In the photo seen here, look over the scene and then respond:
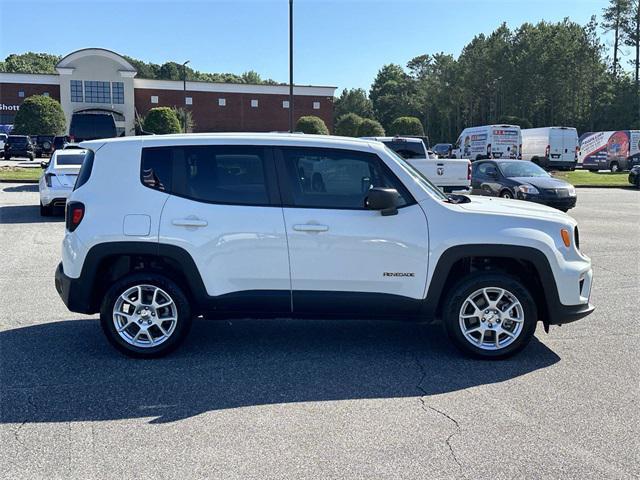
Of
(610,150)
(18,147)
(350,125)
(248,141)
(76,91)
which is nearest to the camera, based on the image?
(248,141)

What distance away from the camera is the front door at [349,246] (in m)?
5.09

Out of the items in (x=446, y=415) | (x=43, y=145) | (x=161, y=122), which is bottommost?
(x=446, y=415)

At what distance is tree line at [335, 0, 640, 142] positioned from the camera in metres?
65.1

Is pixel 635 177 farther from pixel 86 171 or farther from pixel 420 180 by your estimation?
pixel 86 171

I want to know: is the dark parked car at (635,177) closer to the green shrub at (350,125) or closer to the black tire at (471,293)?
the green shrub at (350,125)

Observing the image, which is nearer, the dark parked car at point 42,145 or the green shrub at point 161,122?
the green shrub at point 161,122

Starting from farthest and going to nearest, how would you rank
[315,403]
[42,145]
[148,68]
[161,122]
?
[148,68] < [42,145] < [161,122] < [315,403]

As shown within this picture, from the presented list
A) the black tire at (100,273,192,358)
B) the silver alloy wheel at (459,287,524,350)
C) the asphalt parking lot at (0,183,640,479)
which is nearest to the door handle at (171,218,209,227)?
the black tire at (100,273,192,358)

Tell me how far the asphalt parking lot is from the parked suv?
0.42 m

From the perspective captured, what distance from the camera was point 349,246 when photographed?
5.09 meters

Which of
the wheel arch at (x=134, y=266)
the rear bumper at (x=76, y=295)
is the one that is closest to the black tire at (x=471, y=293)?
the wheel arch at (x=134, y=266)

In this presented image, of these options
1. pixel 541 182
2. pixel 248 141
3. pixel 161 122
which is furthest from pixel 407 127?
pixel 248 141

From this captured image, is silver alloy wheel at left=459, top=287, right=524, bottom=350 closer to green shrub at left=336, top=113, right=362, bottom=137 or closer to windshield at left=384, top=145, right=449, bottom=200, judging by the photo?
windshield at left=384, top=145, right=449, bottom=200

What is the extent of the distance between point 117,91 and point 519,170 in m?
50.2
